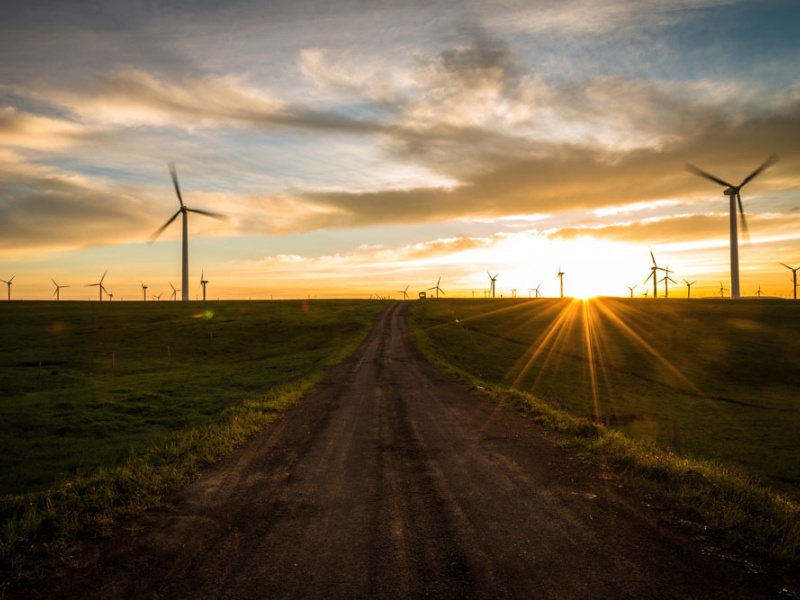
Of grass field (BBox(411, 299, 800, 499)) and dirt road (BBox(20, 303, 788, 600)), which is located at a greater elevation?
dirt road (BBox(20, 303, 788, 600))

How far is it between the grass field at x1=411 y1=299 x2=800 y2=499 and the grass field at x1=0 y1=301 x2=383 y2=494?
18.3 m

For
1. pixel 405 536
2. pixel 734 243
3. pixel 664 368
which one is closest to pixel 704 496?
pixel 405 536

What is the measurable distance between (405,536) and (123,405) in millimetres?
27474

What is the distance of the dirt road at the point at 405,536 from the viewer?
766 centimetres

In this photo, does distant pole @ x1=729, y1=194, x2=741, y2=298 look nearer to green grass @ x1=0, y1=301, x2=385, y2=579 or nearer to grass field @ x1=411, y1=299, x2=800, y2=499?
grass field @ x1=411, y1=299, x2=800, y2=499

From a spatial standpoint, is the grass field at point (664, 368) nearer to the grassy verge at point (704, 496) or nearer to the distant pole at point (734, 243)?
the grassy verge at point (704, 496)

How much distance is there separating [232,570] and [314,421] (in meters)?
13.1

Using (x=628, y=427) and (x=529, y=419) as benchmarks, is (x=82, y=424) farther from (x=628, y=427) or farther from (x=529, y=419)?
(x=628, y=427)

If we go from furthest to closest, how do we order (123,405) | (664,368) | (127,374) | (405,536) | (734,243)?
(734,243), (664,368), (127,374), (123,405), (405,536)

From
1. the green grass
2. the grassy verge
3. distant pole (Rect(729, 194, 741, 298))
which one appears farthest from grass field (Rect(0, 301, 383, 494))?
distant pole (Rect(729, 194, 741, 298))

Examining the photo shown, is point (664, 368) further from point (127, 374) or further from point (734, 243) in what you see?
point (734, 243)

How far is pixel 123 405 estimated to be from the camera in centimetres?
3036

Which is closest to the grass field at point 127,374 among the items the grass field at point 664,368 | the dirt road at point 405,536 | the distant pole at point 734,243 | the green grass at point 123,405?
the green grass at point 123,405

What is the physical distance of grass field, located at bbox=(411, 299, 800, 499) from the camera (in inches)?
1346
